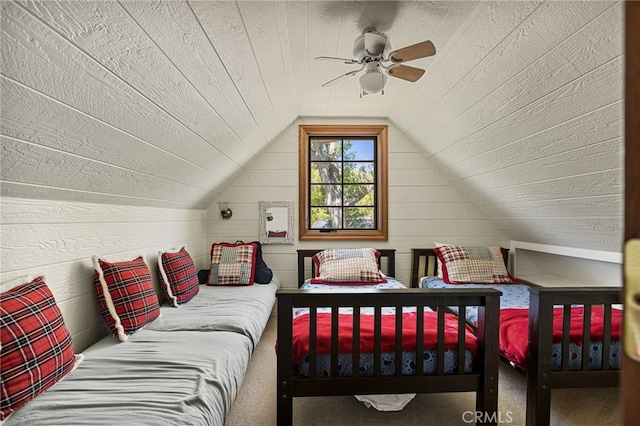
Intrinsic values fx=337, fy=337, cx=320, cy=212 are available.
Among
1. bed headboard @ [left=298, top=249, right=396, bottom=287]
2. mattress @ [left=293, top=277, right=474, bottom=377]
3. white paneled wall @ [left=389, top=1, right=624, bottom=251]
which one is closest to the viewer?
white paneled wall @ [left=389, top=1, right=624, bottom=251]

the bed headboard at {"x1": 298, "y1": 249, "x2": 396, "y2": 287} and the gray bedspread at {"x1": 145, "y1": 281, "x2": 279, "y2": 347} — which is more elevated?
the bed headboard at {"x1": 298, "y1": 249, "x2": 396, "y2": 287}

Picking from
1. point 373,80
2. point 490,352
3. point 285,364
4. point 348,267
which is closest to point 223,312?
point 285,364

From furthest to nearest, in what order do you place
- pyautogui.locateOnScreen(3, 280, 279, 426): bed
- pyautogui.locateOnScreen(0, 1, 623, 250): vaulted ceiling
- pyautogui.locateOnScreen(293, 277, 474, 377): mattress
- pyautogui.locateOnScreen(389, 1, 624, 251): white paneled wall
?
pyautogui.locateOnScreen(293, 277, 474, 377): mattress → pyautogui.locateOnScreen(389, 1, 624, 251): white paneled wall → pyautogui.locateOnScreen(3, 280, 279, 426): bed → pyautogui.locateOnScreen(0, 1, 623, 250): vaulted ceiling

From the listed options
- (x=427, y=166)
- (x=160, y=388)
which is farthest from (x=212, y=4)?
(x=427, y=166)

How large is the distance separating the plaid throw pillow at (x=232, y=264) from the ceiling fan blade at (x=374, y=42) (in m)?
2.38

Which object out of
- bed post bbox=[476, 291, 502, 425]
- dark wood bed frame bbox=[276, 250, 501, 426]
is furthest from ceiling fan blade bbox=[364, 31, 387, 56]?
bed post bbox=[476, 291, 502, 425]

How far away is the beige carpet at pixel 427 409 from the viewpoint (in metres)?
1.93

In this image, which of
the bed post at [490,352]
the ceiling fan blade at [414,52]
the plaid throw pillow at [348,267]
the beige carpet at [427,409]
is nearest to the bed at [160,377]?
the beige carpet at [427,409]

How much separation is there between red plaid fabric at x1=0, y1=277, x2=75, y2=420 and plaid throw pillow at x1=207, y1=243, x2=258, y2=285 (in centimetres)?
194

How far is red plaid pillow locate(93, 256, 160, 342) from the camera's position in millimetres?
1936

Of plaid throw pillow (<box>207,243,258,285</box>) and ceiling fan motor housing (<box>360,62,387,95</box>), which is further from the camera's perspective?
plaid throw pillow (<box>207,243,258,285</box>)

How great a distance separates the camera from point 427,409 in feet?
6.71

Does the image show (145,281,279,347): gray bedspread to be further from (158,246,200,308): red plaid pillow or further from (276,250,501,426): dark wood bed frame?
(276,250,501,426): dark wood bed frame

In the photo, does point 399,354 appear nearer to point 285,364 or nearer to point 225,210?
point 285,364
